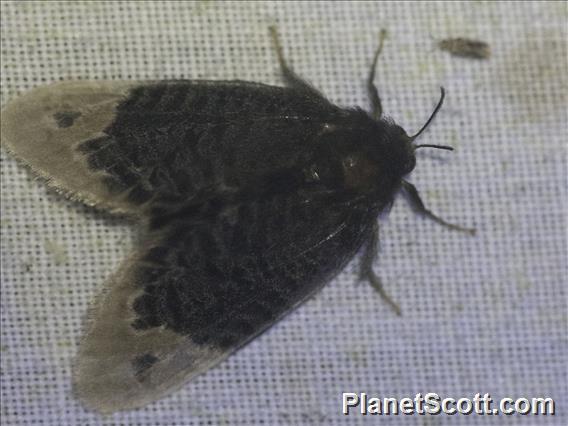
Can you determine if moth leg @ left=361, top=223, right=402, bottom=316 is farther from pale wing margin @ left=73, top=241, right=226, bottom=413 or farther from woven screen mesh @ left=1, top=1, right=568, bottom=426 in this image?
pale wing margin @ left=73, top=241, right=226, bottom=413

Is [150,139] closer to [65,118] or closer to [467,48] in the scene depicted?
[65,118]

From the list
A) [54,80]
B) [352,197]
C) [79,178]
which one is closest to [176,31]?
[54,80]

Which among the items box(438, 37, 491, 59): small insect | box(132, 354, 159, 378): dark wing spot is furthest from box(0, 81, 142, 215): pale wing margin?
box(438, 37, 491, 59): small insect

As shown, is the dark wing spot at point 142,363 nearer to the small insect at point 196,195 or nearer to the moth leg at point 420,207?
the small insect at point 196,195

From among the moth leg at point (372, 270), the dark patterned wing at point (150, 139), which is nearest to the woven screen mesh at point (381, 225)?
the moth leg at point (372, 270)

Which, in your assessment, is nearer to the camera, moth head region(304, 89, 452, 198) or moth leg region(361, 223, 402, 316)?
moth head region(304, 89, 452, 198)

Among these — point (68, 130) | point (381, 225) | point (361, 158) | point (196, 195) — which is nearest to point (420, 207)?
point (381, 225)
